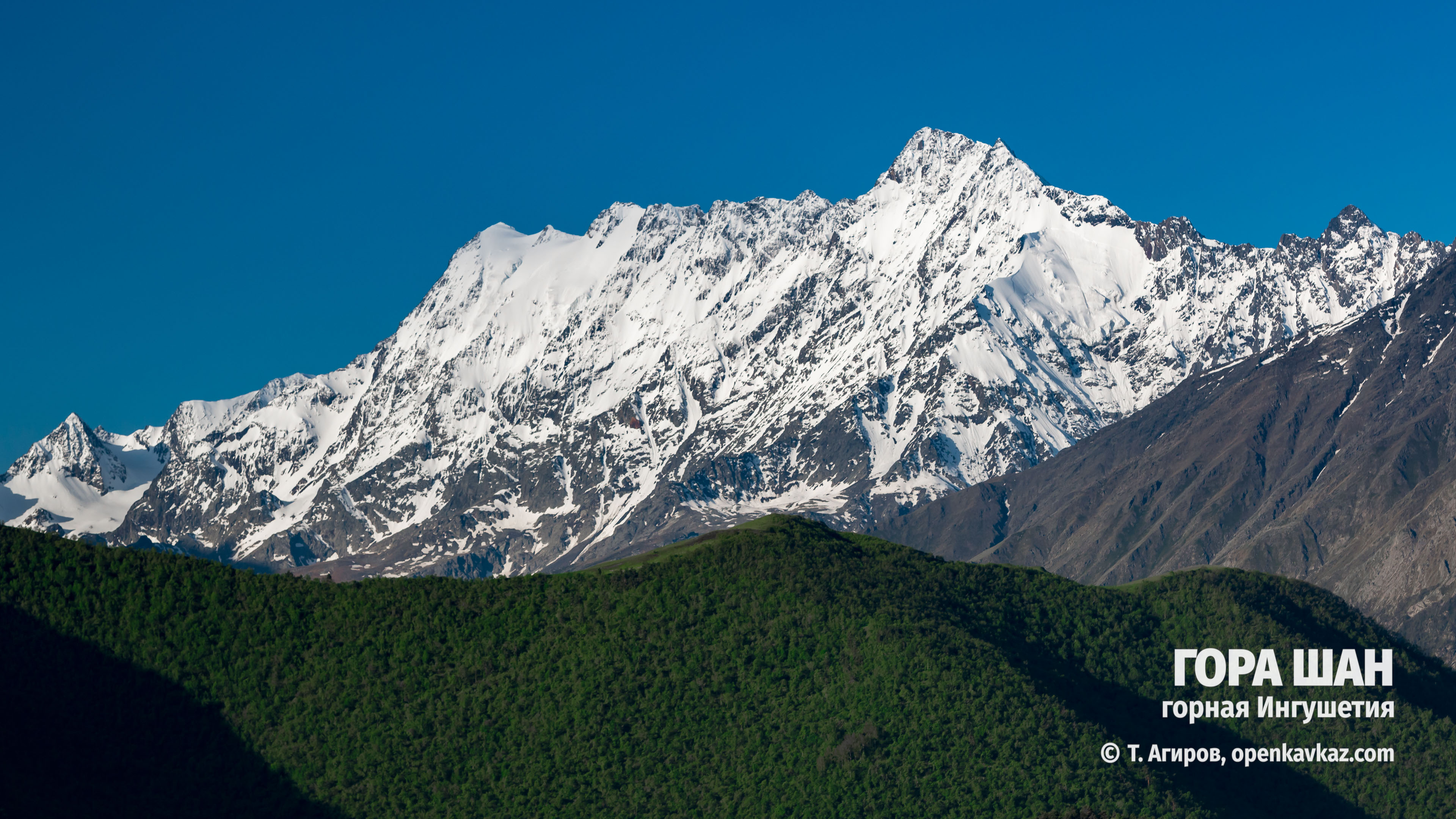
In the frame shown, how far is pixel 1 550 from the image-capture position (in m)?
184

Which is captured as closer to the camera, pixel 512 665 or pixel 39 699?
pixel 39 699

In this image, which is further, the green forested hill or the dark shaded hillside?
the green forested hill

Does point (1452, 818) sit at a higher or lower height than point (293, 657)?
lower

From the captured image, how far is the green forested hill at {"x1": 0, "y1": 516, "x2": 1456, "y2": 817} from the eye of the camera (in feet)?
563

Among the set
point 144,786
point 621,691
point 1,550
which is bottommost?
point 144,786

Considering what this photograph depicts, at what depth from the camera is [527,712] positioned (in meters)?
184

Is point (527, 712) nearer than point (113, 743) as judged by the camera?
No

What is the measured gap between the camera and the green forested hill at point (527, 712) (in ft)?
563

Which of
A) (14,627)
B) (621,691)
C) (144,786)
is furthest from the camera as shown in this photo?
(621,691)

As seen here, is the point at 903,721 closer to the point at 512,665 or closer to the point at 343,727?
the point at 512,665

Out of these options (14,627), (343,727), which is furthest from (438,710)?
(14,627)

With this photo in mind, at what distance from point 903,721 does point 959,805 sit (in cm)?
1244

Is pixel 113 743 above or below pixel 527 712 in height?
below

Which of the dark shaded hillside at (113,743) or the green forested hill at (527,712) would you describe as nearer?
the dark shaded hillside at (113,743)
